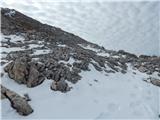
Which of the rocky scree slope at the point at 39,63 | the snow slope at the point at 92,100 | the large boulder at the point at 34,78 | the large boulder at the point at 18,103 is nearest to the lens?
the large boulder at the point at 18,103

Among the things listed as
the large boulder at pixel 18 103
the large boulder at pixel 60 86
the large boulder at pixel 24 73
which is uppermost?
the large boulder at pixel 24 73

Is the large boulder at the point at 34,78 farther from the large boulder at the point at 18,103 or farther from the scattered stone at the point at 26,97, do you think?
the large boulder at the point at 18,103

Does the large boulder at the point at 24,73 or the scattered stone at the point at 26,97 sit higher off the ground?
the large boulder at the point at 24,73

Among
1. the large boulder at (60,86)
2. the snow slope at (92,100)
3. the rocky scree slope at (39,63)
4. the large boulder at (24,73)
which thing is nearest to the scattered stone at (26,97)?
the snow slope at (92,100)

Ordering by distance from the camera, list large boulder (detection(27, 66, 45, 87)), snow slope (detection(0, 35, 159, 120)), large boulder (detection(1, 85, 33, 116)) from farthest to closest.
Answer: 1. large boulder (detection(27, 66, 45, 87))
2. snow slope (detection(0, 35, 159, 120))
3. large boulder (detection(1, 85, 33, 116))

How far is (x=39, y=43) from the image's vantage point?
24641mm

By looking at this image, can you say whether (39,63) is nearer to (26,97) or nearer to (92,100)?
(26,97)

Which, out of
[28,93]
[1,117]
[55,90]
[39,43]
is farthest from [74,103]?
[39,43]

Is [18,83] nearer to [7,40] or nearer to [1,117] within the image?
[1,117]

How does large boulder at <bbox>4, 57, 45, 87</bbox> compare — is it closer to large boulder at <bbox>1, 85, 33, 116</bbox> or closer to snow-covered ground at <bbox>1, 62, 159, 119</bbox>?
snow-covered ground at <bbox>1, 62, 159, 119</bbox>

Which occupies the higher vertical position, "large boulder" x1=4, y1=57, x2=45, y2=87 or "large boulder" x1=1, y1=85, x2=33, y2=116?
"large boulder" x1=4, y1=57, x2=45, y2=87

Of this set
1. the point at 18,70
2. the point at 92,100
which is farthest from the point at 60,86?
the point at 18,70

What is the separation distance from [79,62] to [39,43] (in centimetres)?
522

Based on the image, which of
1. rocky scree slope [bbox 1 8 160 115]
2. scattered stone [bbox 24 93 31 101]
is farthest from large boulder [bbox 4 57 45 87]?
scattered stone [bbox 24 93 31 101]
